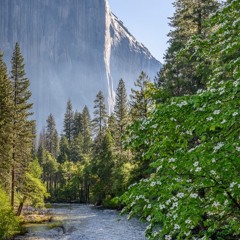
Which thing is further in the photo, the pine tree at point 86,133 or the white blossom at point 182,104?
the pine tree at point 86,133

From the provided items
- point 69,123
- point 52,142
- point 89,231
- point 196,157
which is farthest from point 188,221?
point 52,142

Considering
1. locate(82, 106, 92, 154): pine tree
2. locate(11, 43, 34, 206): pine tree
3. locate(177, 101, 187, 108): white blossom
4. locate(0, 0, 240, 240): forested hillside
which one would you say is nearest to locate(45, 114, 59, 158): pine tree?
locate(82, 106, 92, 154): pine tree

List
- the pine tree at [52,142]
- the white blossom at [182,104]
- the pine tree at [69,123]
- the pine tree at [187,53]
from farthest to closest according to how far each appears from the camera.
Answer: the pine tree at [52,142]
the pine tree at [69,123]
the pine tree at [187,53]
the white blossom at [182,104]

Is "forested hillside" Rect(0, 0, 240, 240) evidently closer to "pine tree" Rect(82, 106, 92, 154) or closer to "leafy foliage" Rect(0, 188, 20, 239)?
"leafy foliage" Rect(0, 188, 20, 239)

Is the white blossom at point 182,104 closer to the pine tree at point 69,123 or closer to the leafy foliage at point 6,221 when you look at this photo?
the leafy foliage at point 6,221

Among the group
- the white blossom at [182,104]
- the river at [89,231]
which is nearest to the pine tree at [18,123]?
the river at [89,231]

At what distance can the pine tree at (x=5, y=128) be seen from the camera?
30.2 meters

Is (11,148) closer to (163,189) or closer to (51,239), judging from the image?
(51,239)

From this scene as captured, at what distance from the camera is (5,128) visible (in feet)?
104

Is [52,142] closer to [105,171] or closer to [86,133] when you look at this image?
[86,133]

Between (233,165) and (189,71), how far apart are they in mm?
23396

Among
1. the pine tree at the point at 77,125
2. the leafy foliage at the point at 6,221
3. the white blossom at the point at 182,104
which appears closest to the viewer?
the white blossom at the point at 182,104

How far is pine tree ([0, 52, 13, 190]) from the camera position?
30250mm

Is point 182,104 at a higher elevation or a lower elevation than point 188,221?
higher
